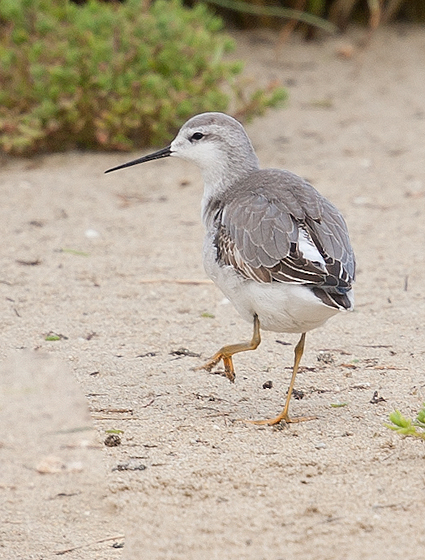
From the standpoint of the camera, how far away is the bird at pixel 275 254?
4047 mm

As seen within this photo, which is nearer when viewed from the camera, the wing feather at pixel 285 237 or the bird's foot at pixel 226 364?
the wing feather at pixel 285 237

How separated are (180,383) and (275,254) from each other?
0.91m

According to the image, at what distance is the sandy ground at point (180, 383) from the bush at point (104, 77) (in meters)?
0.33

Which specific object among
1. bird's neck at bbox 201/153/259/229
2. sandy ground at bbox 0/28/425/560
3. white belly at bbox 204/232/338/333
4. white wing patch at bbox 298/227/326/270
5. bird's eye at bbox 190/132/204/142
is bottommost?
sandy ground at bbox 0/28/425/560

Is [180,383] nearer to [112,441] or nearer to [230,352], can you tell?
[230,352]

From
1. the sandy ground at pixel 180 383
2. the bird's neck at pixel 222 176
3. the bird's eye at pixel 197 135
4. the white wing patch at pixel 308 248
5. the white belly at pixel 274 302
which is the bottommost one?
the sandy ground at pixel 180 383

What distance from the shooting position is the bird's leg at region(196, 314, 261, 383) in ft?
14.4

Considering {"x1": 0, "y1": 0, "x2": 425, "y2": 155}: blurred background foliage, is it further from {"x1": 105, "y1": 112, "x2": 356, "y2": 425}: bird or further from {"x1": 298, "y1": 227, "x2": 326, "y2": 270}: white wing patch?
{"x1": 298, "y1": 227, "x2": 326, "y2": 270}: white wing patch

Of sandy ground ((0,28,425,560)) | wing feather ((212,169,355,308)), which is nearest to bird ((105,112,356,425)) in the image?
wing feather ((212,169,355,308))

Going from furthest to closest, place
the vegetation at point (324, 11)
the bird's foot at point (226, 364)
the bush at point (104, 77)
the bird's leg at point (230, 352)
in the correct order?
the vegetation at point (324, 11), the bush at point (104, 77), the bird's foot at point (226, 364), the bird's leg at point (230, 352)

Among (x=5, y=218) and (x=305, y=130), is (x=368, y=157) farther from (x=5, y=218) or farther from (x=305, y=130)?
(x=5, y=218)

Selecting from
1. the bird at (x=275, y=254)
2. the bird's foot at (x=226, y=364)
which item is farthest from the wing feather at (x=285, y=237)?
the bird's foot at (x=226, y=364)

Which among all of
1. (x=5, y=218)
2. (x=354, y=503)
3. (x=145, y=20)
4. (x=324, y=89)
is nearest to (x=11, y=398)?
(x=354, y=503)

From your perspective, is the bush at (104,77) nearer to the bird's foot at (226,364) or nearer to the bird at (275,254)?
the bird at (275,254)
